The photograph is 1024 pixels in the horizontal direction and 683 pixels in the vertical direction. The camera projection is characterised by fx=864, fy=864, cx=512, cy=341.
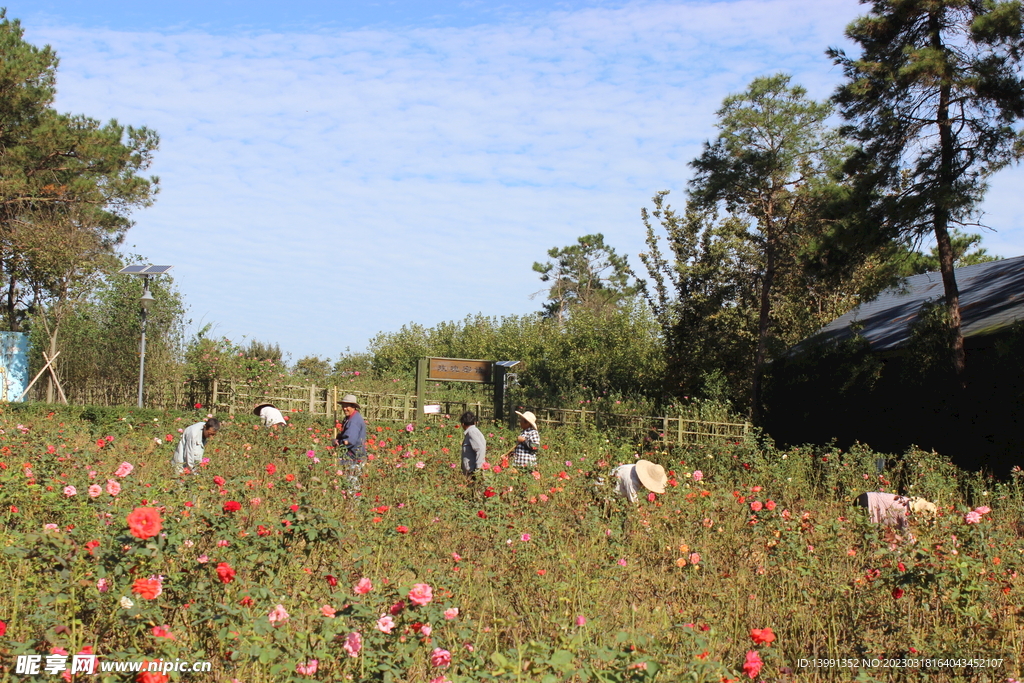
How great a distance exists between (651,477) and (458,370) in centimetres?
997

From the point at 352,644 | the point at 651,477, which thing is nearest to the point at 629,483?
the point at 651,477

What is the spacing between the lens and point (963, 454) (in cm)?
1325

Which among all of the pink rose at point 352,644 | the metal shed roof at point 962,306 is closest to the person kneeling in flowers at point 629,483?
the pink rose at point 352,644

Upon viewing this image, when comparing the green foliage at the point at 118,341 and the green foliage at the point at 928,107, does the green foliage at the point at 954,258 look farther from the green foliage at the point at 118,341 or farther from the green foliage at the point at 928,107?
the green foliage at the point at 118,341

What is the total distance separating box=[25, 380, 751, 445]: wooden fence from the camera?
18188 millimetres

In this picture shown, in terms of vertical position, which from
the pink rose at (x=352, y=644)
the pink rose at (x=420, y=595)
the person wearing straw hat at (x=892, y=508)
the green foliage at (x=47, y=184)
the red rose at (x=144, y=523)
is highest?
the green foliage at (x=47, y=184)

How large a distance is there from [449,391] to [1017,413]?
69.9 feet

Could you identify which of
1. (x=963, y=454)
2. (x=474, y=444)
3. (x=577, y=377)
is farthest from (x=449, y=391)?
(x=474, y=444)

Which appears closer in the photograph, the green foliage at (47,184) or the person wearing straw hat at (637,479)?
the person wearing straw hat at (637,479)

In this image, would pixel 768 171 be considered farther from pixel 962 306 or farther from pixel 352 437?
pixel 352 437

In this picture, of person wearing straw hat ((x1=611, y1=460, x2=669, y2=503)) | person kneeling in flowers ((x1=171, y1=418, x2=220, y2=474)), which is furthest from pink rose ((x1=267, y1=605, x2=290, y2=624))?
person kneeling in flowers ((x1=171, y1=418, x2=220, y2=474))

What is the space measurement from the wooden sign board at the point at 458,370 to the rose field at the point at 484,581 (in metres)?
9.05

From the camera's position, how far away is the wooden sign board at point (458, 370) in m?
16.7

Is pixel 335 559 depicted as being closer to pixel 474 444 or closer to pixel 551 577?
pixel 551 577
